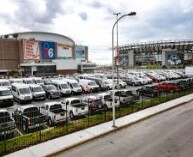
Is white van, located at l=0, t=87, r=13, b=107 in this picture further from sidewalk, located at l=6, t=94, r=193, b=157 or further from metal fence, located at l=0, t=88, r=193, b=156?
sidewalk, located at l=6, t=94, r=193, b=157

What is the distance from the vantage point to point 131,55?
132500mm

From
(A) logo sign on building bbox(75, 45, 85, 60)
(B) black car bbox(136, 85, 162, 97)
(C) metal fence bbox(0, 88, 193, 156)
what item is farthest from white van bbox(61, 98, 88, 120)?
(A) logo sign on building bbox(75, 45, 85, 60)

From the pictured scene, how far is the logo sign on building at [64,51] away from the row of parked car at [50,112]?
84919 mm

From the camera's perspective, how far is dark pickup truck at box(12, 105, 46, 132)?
55.9 feet

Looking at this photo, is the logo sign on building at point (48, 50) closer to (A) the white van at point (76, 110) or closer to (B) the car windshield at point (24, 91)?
(B) the car windshield at point (24, 91)

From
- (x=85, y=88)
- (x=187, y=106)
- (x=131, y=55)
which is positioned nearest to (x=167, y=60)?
(x=131, y=55)

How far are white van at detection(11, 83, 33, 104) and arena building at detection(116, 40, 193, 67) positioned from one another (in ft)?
261

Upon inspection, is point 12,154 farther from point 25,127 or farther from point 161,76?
point 161,76

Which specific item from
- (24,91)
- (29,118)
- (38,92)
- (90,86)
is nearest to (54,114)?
(29,118)

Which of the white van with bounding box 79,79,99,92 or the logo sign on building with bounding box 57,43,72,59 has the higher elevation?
the logo sign on building with bounding box 57,43,72,59

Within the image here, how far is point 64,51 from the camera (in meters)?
112

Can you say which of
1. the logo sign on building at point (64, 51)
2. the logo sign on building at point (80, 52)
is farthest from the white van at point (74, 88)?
the logo sign on building at point (80, 52)

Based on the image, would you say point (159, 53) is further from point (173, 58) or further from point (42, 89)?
point (42, 89)

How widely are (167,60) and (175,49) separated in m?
9.41
